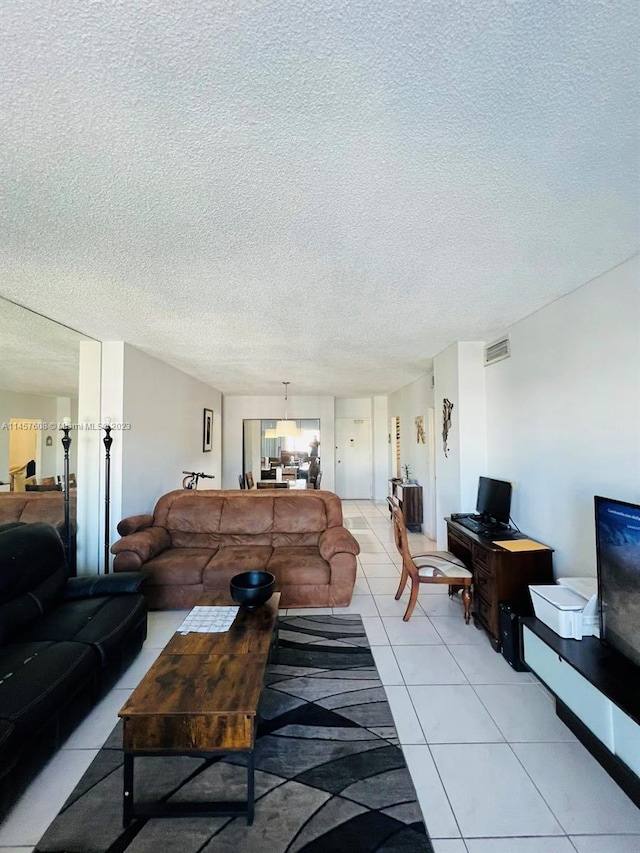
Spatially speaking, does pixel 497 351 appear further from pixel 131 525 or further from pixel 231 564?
pixel 131 525

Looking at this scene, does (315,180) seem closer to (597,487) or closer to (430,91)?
(430,91)

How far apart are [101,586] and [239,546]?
1.37 meters

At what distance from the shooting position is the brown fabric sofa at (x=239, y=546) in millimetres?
3252

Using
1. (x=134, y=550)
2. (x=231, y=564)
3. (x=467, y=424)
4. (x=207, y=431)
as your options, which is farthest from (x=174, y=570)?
(x=207, y=431)

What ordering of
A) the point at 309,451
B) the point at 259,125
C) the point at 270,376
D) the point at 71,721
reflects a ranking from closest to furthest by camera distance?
the point at 259,125 → the point at 71,721 → the point at 270,376 → the point at 309,451

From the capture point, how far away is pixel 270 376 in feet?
19.5

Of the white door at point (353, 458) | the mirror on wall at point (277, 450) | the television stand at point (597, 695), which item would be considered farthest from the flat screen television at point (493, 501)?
the white door at point (353, 458)

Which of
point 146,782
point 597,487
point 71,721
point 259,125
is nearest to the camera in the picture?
point 259,125

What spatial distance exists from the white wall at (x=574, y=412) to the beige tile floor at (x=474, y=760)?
99 centimetres

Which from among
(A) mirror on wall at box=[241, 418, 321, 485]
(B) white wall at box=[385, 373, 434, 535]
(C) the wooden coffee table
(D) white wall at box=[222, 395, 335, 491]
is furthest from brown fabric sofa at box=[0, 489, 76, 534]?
(A) mirror on wall at box=[241, 418, 321, 485]

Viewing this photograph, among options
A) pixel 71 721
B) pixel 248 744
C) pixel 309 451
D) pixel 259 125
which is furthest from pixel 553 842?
pixel 309 451

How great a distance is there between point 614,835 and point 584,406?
2.08 metres

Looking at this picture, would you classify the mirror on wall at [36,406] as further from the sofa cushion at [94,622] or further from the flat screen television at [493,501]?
the flat screen television at [493,501]

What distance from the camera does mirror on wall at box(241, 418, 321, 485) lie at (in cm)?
866
